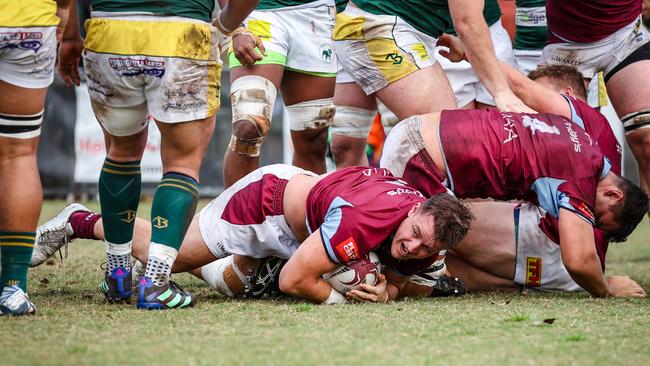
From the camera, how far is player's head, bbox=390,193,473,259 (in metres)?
4.11

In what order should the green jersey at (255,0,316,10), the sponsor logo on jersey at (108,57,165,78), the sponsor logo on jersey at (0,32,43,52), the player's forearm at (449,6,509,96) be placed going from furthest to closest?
the green jersey at (255,0,316,10)
the player's forearm at (449,6,509,96)
the sponsor logo on jersey at (108,57,165,78)
the sponsor logo on jersey at (0,32,43,52)

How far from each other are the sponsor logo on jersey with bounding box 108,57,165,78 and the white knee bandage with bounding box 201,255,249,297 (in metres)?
1.12

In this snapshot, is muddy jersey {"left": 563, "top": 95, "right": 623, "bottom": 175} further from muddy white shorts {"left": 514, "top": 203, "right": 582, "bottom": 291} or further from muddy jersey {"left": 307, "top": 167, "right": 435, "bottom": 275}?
Answer: muddy jersey {"left": 307, "top": 167, "right": 435, "bottom": 275}

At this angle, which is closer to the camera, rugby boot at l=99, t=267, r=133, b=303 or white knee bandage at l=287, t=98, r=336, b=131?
rugby boot at l=99, t=267, r=133, b=303

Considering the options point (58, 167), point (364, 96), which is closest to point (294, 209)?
point (364, 96)

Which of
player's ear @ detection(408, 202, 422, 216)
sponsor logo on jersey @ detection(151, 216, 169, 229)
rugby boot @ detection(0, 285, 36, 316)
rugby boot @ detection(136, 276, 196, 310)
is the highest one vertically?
player's ear @ detection(408, 202, 422, 216)

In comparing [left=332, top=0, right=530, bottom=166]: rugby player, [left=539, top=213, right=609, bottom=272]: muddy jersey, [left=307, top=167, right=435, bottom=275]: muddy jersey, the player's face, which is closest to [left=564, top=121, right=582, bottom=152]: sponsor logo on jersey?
[left=332, top=0, right=530, bottom=166]: rugby player

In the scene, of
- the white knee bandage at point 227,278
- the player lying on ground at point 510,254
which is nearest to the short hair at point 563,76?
the player lying on ground at point 510,254

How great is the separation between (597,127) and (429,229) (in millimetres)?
1500

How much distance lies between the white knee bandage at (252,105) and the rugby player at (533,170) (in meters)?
0.97

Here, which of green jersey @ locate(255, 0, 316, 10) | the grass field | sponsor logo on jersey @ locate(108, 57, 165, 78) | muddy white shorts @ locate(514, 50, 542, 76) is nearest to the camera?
the grass field

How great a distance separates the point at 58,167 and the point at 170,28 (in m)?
8.34

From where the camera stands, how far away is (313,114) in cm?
589

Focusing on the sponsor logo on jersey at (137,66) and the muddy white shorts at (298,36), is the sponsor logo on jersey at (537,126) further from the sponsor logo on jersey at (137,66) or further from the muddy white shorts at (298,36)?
the sponsor logo on jersey at (137,66)
